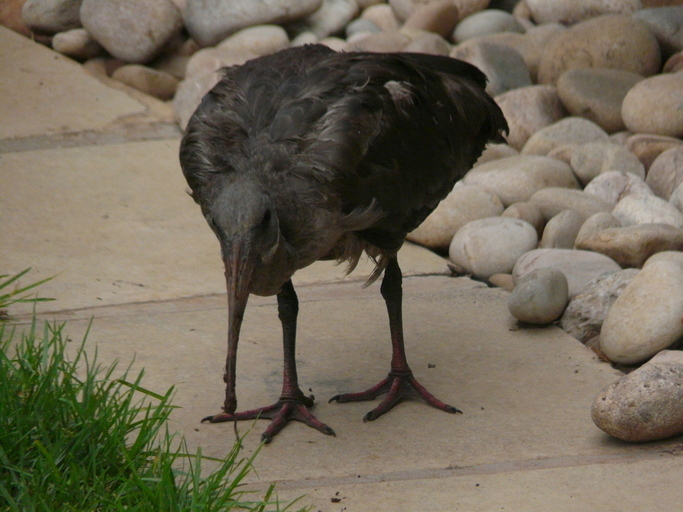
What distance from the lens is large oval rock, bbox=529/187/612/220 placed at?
6078 mm

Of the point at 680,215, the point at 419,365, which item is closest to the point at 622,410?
the point at 419,365

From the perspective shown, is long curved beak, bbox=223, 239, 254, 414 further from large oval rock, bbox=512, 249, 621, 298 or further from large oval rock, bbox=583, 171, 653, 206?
large oval rock, bbox=583, 171, 653, 206

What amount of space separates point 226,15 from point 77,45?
4.89 feet

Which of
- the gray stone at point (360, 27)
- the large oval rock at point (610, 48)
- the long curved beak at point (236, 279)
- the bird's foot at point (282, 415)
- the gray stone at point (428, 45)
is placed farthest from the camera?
the gray stone at point (360, 27)

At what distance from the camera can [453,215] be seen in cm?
602

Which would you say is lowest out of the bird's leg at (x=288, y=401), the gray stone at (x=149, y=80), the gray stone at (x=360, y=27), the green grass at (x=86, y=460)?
the gray stone at (x=149, y=80)

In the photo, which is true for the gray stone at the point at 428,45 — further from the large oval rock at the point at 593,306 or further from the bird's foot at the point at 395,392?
the bird's foot at the point at 395,392

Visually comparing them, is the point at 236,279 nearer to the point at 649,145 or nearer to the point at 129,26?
the point at 649,145

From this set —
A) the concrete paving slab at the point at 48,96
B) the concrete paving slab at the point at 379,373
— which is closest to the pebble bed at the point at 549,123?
the concrete paving slab at the point at 379,373

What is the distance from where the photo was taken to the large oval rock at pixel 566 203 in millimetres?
6078

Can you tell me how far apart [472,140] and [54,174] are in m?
3.56

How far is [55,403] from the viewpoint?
133 inches

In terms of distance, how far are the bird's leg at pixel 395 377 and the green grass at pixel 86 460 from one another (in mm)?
874

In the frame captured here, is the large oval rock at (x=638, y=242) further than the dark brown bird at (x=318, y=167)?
Yes
